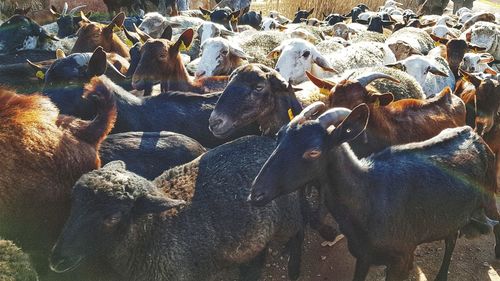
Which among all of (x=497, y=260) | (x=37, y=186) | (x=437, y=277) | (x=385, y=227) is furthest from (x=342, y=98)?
(x=37, y=186)

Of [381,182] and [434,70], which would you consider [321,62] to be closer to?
[434,70]

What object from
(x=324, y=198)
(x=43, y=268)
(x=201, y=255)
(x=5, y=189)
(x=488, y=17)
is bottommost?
(x=488, y=17)

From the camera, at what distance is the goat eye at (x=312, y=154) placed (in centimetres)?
319

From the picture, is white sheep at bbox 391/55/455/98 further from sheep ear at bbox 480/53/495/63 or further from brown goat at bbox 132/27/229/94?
brown goat at bbox 132/27/229/94

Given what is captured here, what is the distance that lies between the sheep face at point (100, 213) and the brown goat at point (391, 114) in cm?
236

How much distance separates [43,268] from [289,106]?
9.08ft

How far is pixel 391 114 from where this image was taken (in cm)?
499

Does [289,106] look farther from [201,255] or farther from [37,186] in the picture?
[37,186]

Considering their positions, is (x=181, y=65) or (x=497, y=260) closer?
(x=497, y=260)

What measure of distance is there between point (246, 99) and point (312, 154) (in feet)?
4.39

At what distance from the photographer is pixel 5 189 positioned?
3145 millimetres

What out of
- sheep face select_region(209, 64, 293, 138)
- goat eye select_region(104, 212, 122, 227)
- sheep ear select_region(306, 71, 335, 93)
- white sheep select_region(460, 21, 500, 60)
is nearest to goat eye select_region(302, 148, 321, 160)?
sheep face select_region(209, 64, 293, 138)

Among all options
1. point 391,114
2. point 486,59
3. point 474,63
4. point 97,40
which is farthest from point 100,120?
point 486,59

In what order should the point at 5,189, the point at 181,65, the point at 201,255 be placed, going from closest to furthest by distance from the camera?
1. the point at 5,189
2. the point at 201,255
3. the point at 181,65
